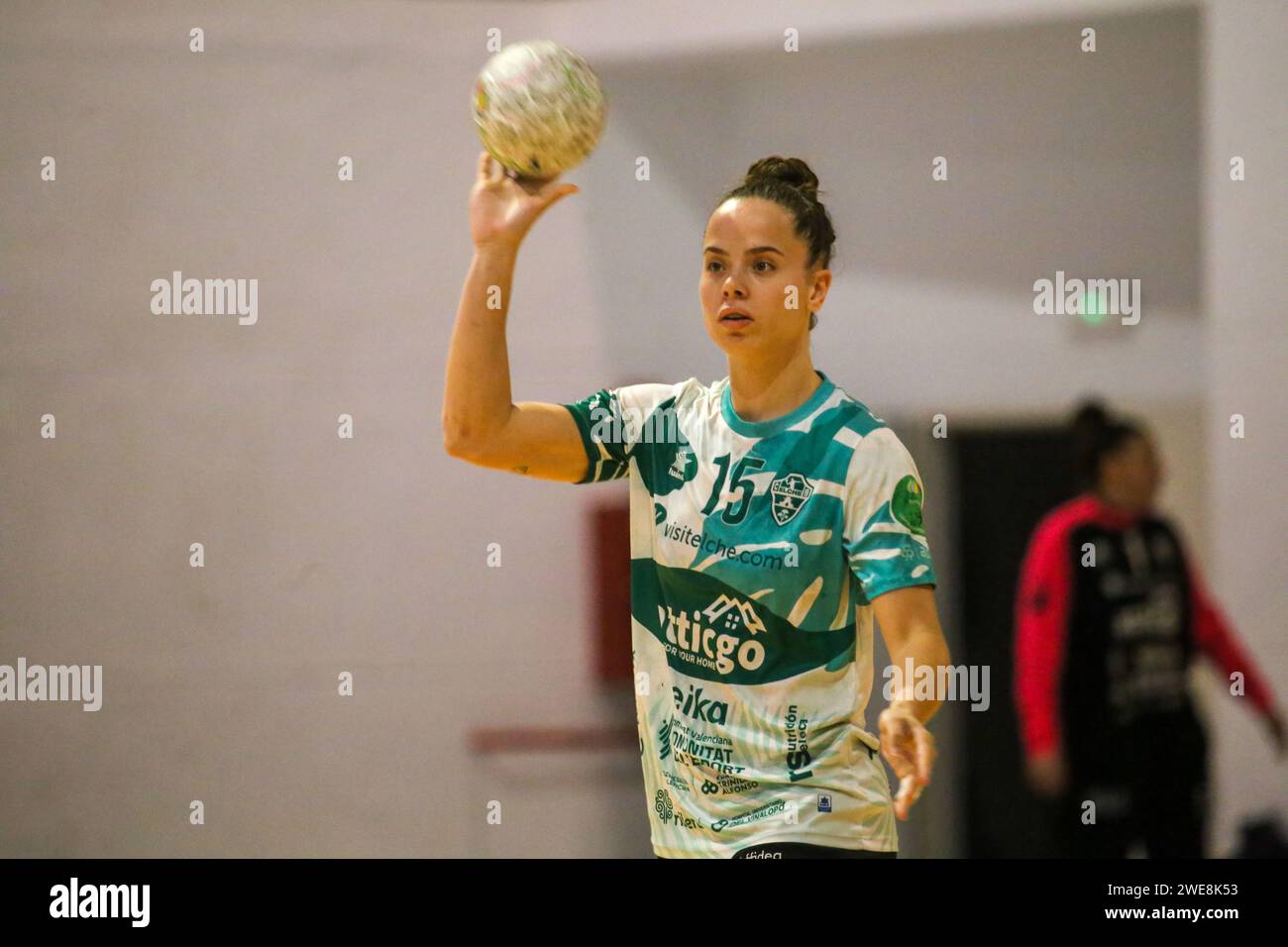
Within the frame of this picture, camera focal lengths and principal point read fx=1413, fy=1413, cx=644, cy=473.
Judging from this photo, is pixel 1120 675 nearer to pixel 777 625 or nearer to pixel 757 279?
pixel 777 625

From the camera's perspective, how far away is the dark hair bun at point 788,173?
2.66m

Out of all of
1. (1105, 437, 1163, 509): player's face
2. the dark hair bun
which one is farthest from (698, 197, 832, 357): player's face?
(1105, 437, 1163, 509): player's face

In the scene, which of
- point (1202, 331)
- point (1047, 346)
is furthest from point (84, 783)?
point (1202, 331)

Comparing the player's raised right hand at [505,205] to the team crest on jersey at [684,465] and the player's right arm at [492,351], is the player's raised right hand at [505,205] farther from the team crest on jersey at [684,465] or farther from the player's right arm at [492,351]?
the team crest on jersey at [684,465]

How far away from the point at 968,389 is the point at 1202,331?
0.78m

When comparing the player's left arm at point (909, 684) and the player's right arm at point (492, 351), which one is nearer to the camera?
the player's left arm at point (909, 684)

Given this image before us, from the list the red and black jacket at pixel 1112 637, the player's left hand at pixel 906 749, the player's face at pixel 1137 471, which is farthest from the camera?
the player's face at pixel 1137 471

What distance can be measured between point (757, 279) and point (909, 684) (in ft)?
2.58

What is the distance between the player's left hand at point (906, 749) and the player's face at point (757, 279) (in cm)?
72

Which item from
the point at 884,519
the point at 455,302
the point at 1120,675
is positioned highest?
the point at 455,302

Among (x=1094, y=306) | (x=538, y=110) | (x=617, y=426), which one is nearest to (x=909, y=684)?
(x=617, y=426)

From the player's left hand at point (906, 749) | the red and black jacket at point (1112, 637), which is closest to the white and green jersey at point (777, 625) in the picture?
the player's left hand at point (906, 749)

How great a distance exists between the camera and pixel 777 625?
2465mm
